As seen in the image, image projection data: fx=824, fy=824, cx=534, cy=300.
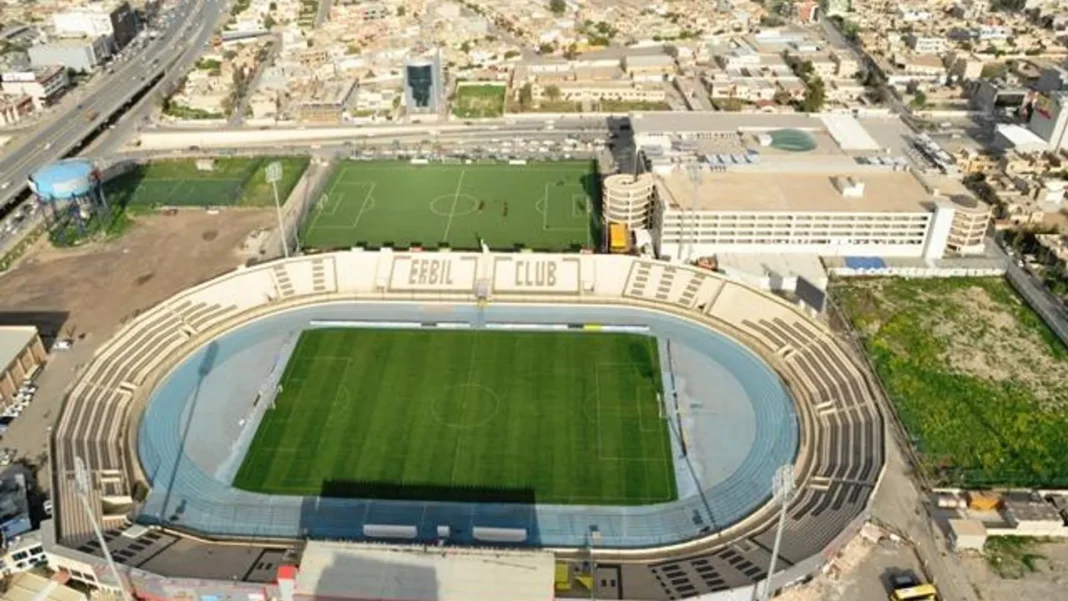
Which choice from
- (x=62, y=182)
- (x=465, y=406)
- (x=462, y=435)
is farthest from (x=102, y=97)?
(x=462, y=435)

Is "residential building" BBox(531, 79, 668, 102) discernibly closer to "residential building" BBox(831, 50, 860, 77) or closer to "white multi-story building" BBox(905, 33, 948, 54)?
"residential building" BBox(831, 50, 860, 77)

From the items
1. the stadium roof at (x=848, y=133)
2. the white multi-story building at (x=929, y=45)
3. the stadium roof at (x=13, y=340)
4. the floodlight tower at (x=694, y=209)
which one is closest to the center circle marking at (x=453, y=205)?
the floodlight tower at (x=694, y=209)

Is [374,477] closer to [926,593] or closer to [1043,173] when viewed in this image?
[926,593]

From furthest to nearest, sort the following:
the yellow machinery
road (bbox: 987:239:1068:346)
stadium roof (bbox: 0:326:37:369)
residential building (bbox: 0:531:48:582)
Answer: the yellow machinery → road (bbox: 987:239:1068:346) → stadium roof (bbox: 0:326:37:369) → residential building (bbox: 0:531:48:582)

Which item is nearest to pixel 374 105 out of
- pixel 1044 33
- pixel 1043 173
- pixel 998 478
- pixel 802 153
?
pixel 802 153

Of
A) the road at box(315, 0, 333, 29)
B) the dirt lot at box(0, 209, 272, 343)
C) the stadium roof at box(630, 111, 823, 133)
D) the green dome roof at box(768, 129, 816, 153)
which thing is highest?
the green dome roof at box(768, 129, 816, 153)

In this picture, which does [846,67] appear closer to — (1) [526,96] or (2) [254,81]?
(1) [526,96]

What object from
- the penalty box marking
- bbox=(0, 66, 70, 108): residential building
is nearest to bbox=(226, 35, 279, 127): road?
bbox=(0, 66, 70, 108): residential building
